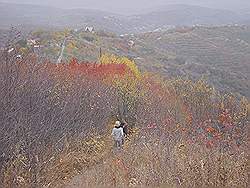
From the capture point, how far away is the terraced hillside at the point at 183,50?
59.4 metres

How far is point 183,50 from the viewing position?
4139 inches

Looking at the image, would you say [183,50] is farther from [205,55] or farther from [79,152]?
[79,152]

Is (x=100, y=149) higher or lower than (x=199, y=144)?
lower

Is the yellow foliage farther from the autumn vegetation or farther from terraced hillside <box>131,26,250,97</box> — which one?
terraced hillside <box>131,26,250,97</box>

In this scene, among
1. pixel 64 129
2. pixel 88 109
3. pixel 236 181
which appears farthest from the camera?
pixel 88 109

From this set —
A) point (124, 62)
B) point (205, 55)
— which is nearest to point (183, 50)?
point (205, 55)

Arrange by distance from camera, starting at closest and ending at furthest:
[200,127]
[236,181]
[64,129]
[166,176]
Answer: [236,181] < [166,176] < [200,127] < [64,129]

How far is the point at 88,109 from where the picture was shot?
1761 centimetres

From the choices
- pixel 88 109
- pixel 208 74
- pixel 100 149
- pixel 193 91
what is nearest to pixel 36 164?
pixel 100 149

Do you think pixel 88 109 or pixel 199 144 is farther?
pixel 88 109

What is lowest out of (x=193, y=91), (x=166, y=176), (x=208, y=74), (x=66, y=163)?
(x=208, y=74)

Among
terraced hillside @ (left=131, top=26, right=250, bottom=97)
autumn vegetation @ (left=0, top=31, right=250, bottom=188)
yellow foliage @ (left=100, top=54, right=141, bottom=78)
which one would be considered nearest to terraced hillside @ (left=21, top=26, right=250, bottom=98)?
terraced hillside @ (left=131, top=26, right=250, bottom=97)

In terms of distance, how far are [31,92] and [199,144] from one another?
3.67m

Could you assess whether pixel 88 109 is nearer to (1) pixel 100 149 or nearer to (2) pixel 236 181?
(1) pixel 100 149
